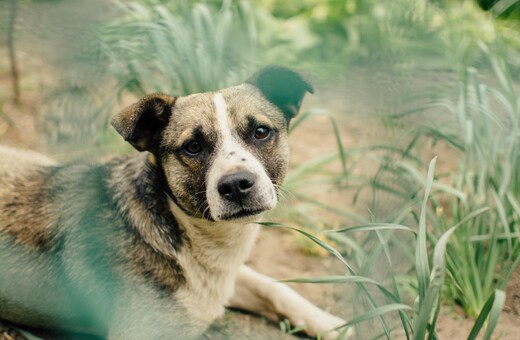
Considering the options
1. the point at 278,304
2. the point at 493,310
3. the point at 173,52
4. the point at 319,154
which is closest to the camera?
the point at 493,310

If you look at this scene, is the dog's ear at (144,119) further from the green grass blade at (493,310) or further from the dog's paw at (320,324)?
the green grass blade at (493,310)

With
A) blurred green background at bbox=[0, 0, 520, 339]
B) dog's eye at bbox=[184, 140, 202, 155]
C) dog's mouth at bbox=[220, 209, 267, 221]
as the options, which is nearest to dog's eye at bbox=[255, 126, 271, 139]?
dog's eye at bbox=[184, 140, 202, 155]

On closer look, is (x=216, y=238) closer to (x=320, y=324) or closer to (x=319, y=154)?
(x=320, y=324)

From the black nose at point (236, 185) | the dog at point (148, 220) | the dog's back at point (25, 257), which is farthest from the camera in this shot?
the dog's back at point (25, 257)

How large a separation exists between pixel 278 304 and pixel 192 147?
1.13 meters

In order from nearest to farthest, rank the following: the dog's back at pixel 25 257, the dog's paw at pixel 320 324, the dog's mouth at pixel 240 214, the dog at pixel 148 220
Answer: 1. the dog's mouth at pixel 240 214
2. the dog at pixel 148 220
3. the dog's back at pixel 25 257
4. the dog's paw at pixel 320 324

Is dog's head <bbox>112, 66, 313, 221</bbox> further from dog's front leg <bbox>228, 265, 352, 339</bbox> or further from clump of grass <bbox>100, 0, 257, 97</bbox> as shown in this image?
clump of grass <bbox>100, 0, 257, 97</bbox>

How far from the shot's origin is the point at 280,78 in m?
3.24

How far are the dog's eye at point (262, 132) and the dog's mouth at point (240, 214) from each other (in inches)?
15.6

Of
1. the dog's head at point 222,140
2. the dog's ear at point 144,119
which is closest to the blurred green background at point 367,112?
the dog's head at point 222,140

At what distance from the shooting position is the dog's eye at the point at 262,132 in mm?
3080

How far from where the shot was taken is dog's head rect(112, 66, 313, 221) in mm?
2840

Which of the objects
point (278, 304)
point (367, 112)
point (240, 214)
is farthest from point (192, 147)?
point (367, 112)

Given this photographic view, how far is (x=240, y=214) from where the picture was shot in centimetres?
291
